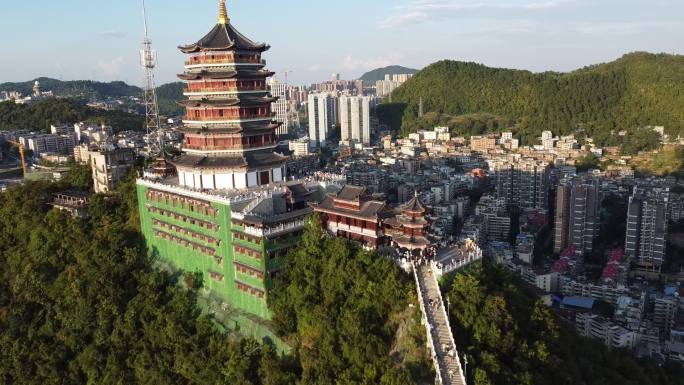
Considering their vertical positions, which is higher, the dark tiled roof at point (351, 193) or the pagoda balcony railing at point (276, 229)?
the dark tiled roof at point (351, 193)

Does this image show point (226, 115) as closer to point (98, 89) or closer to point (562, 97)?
point (562, 97)

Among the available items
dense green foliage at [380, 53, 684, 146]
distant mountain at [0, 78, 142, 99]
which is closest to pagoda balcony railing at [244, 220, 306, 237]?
dense green foliage at [380, 53, 684, 146]

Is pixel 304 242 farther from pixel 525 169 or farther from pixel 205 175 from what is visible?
pixel 525 169

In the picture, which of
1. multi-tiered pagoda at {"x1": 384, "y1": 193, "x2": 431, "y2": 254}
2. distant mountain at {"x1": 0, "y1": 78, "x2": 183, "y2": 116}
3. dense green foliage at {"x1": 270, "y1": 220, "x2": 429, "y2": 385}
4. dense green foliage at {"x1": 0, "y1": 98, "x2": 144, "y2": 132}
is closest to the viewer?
dense green foliage at {"x1": 270, "y1": 220, "x2": 429, "y2": 385}

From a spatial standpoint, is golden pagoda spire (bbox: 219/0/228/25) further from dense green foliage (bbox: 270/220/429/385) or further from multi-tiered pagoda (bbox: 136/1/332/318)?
dense green foliage (bbox: 270/220/429/385)

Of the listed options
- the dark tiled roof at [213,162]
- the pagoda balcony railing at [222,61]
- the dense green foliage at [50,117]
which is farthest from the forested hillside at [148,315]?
the dense green foliage at [50,117]

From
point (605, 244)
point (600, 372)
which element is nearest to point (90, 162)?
point (600, 372)

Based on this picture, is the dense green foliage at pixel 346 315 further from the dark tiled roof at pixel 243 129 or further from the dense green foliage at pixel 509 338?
the dark tiled roof at pixel 243 129
